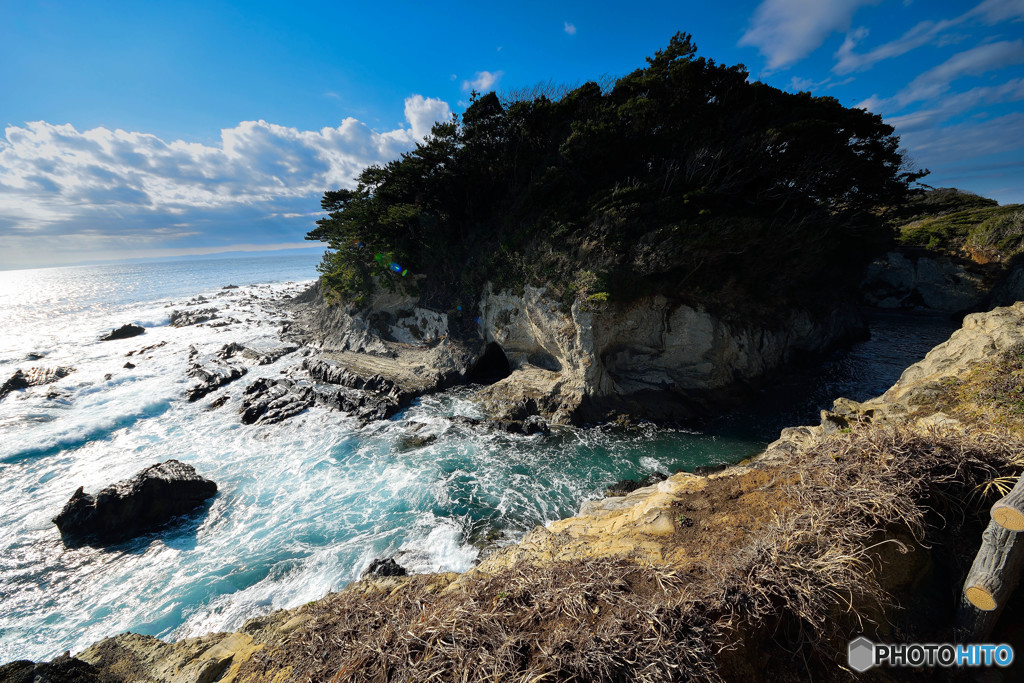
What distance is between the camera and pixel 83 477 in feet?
39.9

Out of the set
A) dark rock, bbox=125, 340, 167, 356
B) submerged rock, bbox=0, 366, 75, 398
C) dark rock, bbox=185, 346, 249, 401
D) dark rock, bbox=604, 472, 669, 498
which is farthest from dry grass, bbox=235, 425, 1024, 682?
dark rock, bbox=125, 340, 167, 356

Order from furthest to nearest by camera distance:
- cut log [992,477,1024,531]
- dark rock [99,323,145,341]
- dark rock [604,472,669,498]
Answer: dark rock [99,323,145,341], dark rock [604,472,669,498], cut log [992,477,1024,531]

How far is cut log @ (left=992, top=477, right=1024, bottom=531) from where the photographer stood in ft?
11.0

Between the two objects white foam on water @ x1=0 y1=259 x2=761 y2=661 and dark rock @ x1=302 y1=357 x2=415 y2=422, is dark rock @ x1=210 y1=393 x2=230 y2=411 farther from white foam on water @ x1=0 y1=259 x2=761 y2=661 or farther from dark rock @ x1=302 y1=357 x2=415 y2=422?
dark rock @ x1=302 y1=357 x2=415 y2=422

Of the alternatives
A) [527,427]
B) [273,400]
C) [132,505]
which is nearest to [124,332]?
[273,400]

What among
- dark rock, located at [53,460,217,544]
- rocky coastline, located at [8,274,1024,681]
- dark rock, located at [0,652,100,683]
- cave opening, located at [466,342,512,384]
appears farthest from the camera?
cave opening, located at [466,342,512,384]

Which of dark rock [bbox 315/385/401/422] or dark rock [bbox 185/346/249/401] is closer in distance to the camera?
dark rock [bbox 315/385/401/422]

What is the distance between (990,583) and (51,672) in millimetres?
10819

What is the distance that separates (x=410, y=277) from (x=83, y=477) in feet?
53.1

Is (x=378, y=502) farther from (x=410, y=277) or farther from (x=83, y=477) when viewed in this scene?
(x=410, y=277)

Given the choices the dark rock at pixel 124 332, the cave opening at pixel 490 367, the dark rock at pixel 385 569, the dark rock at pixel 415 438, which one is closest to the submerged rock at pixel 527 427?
the dark rock at pixel 415 438

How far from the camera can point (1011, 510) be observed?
132 inches

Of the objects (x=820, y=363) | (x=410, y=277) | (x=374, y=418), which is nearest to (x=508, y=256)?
(x=410, y=277)

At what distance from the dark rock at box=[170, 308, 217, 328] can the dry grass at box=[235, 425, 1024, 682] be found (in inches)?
1595
